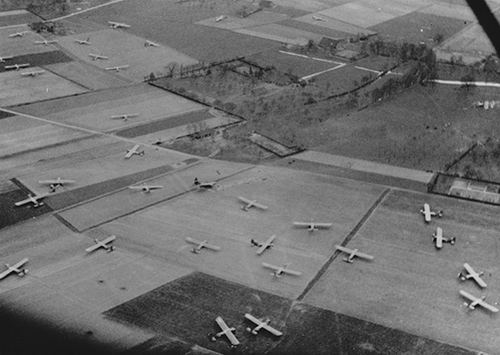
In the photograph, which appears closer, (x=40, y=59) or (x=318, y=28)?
(x=40, y=59)

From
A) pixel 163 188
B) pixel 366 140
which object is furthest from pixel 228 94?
pixel 163 188

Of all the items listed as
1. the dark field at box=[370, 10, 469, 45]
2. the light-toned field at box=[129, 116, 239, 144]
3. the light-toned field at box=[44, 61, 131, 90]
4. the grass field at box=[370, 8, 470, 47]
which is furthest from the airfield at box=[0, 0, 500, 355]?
the dark field at box=[370, 10, 469, 45]

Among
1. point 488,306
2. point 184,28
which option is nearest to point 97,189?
point 488,306

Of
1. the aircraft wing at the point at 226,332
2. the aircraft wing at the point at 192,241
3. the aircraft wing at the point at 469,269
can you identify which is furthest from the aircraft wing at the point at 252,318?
the aircraft wing at the point at 469,269

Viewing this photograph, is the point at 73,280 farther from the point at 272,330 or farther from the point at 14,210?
the point at 272,330

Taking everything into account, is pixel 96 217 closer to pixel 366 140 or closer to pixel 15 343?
pixel 15 343

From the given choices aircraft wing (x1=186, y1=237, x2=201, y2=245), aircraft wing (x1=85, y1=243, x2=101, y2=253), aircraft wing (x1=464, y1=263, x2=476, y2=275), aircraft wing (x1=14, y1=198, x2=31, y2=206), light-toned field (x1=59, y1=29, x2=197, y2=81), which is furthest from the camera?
light-toned field (x1=59, y1=29, x2=197, y2=81)

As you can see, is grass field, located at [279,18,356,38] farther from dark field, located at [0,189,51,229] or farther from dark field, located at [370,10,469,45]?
dark field, located at [0,189,51,229]
